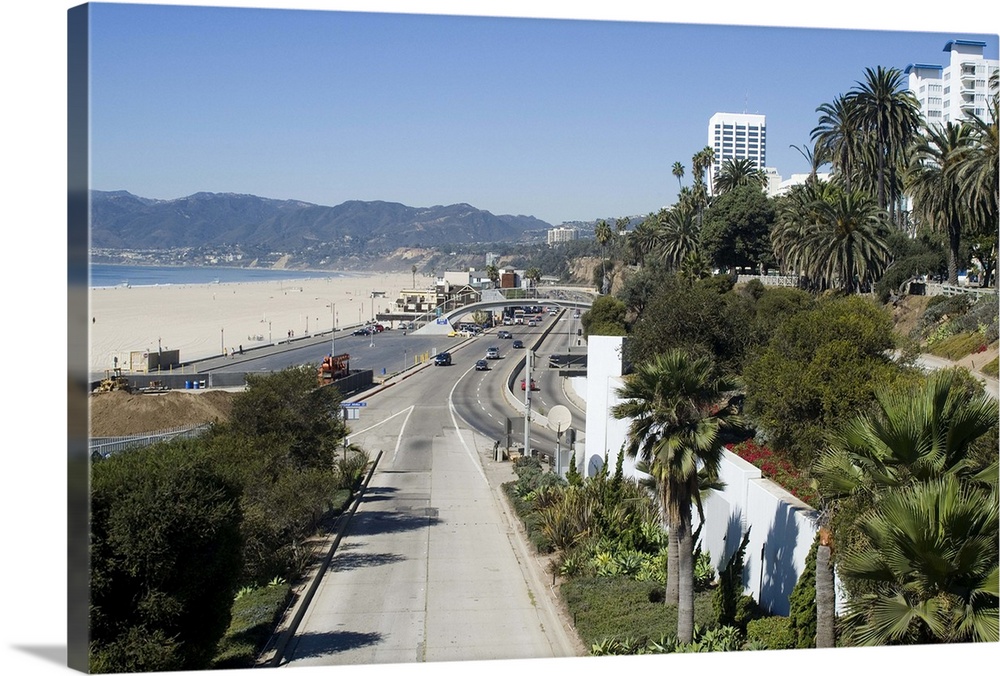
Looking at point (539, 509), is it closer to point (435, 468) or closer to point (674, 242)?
point (435, 468)

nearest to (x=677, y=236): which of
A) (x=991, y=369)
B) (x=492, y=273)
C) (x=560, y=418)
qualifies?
(x=560, y=418)

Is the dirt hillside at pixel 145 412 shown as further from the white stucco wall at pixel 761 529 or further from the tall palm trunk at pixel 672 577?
the tall palm trunk at pixel 672 577

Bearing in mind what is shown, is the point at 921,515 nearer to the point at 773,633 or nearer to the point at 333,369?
the point at 773,633

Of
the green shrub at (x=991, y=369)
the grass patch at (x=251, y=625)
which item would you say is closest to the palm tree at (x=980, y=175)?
the green shrub at (x=991, y=369)

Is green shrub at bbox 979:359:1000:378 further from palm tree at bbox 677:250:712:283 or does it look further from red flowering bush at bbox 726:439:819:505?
palm tree at bbox 677:250:712:283

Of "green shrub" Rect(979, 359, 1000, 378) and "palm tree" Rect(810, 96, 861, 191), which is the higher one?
"palm tree" Rect(810, 96, 861, 191)

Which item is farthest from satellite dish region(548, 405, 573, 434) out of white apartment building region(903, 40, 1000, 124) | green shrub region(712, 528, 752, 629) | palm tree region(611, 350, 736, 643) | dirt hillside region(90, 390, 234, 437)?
white apartment building region(903, 40, 1000, 124)
